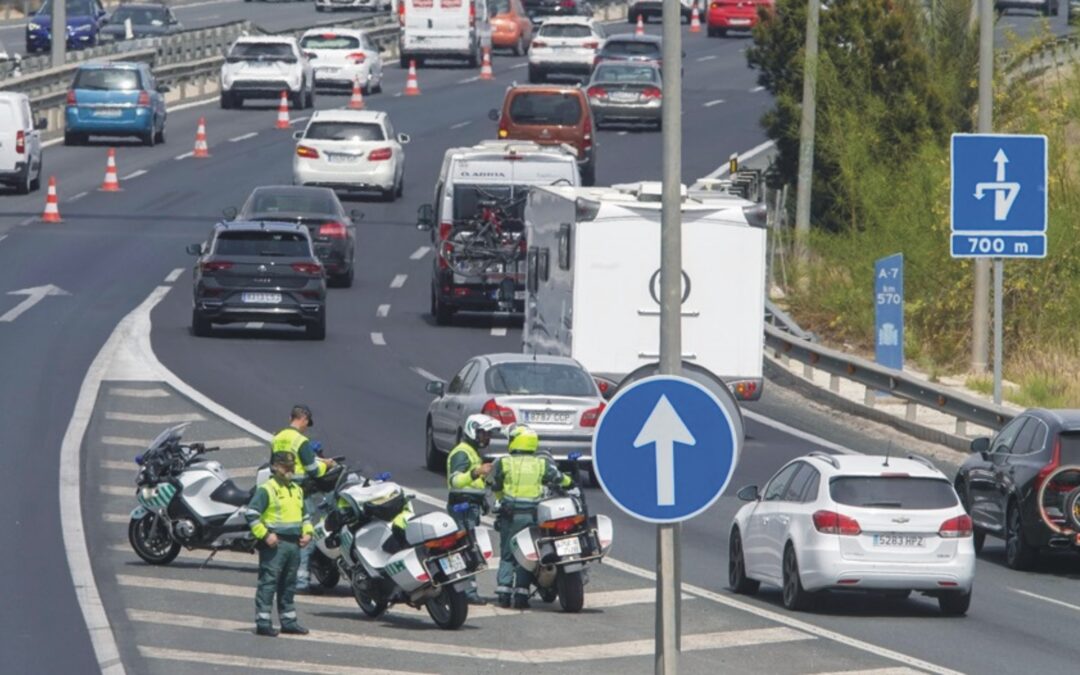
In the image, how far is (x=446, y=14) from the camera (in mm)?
73438

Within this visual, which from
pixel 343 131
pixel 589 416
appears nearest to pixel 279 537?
pixel 589 416

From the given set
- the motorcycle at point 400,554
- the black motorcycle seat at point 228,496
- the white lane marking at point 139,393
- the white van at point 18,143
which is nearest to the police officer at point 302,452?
the motorcycle at point 400,554

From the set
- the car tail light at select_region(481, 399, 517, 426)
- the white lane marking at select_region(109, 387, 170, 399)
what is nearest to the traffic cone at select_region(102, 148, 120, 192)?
the white lane marking at select_region(109, 387, 170, 399)

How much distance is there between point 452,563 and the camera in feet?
58.5

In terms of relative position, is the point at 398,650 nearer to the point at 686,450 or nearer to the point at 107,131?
the point at 686,450

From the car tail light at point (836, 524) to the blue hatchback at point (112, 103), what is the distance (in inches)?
1520

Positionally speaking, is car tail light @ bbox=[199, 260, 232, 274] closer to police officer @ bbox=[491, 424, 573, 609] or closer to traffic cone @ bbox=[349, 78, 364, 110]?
police officer @ bbox=[491, 424, 573, 609]

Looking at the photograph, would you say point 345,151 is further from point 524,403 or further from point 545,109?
point 524,403

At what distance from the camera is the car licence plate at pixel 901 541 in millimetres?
18844

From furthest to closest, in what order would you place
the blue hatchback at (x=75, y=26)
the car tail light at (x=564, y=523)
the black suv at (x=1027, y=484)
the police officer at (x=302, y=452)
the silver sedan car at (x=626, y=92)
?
1. the blue hatchback at (x=75, y=26)
2. the silver sedan car at (x=626, y=92)
3. the black suv at (x=1027, y=484)
4. the police officer at (x=302, y=452)
5. the car tail light at (x=564, y=523)

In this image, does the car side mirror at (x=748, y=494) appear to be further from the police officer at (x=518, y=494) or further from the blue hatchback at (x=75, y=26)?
the blue hatchback at (x=75, y=26)

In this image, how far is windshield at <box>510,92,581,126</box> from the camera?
52.6 metres

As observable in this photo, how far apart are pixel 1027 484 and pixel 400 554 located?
6.21 m

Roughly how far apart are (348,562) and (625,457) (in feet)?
26.4
